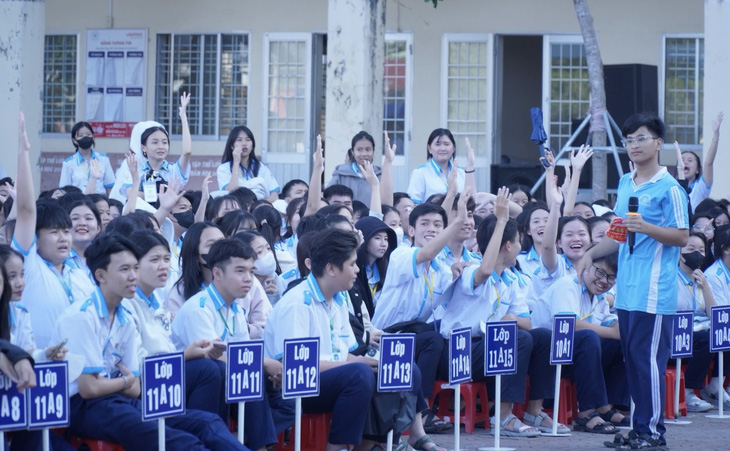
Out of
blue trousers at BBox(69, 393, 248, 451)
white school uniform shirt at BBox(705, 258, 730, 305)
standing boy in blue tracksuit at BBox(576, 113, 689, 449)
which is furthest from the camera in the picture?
white school uniform shirt at BBox(705, 258, 730, 305)

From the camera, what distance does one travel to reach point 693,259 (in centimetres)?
909

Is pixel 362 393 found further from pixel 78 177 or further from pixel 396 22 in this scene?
pixel 396 22

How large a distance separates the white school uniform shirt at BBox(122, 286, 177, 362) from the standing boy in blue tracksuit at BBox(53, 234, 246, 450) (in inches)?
3.6

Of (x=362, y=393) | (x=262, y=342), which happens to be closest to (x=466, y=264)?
(x=362, y=393)

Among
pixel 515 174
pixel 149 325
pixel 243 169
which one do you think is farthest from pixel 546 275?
pixel 515 174

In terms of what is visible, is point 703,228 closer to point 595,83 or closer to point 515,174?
point 595,83

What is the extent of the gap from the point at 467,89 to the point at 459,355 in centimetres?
1034

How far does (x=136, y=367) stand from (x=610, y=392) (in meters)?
3.79

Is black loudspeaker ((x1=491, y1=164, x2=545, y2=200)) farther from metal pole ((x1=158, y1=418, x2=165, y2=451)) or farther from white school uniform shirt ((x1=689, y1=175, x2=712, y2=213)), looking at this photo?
metal pole ((x1=158, y1=418, x2=165, y2=451))

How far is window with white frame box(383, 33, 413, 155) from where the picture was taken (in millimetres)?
16844

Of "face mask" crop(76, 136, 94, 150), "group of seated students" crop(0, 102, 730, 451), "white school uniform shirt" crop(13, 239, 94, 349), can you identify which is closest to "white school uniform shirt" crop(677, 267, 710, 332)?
"group of seated students" crop(0, 102, 730, 451)

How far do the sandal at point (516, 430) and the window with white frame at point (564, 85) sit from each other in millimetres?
9255

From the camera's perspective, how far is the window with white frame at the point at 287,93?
674 inches

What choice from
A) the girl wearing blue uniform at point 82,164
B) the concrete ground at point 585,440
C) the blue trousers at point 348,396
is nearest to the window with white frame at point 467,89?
the girl wearing blue uniform at point 82,164
